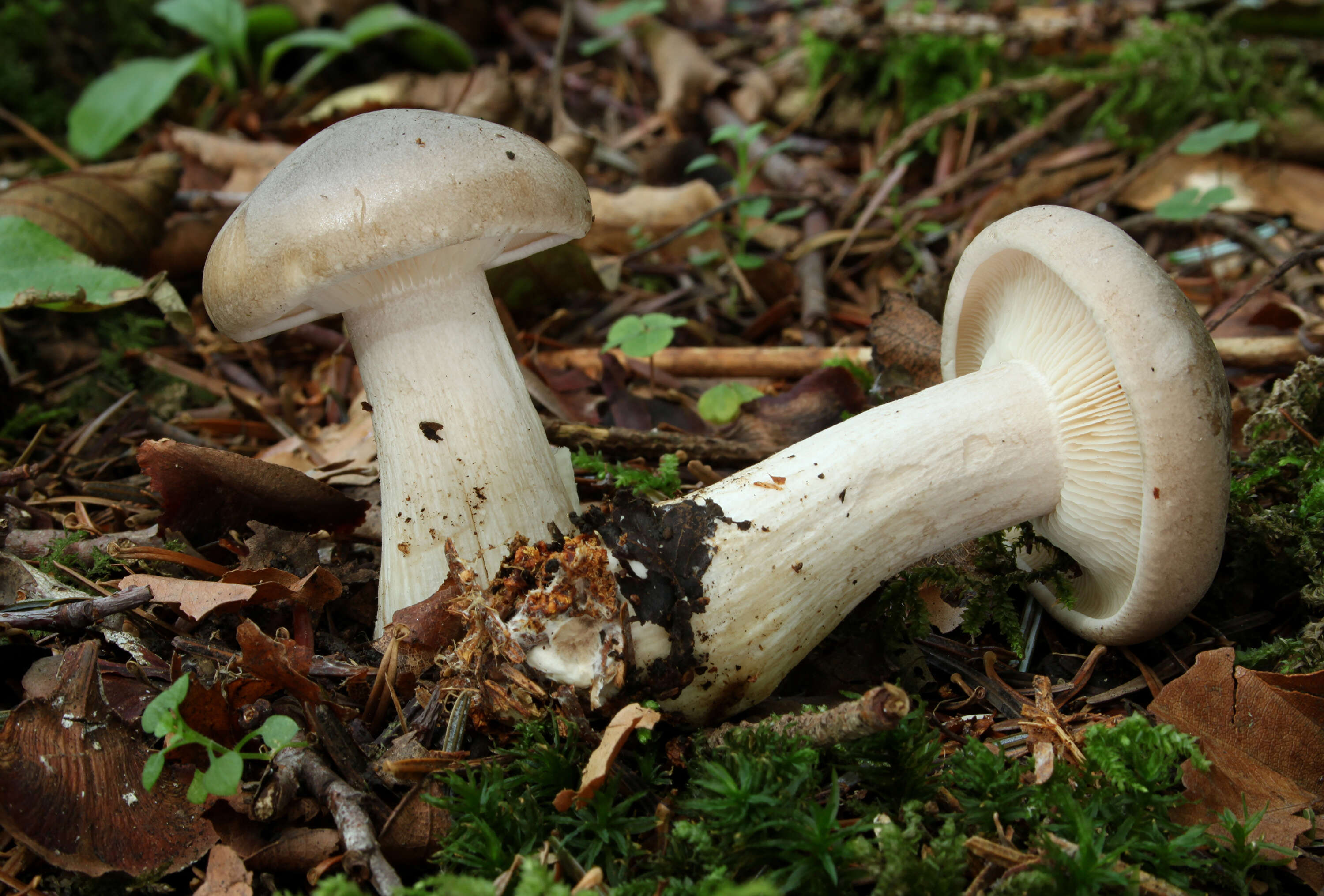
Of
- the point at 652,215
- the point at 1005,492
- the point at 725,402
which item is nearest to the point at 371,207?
the point at 725,402

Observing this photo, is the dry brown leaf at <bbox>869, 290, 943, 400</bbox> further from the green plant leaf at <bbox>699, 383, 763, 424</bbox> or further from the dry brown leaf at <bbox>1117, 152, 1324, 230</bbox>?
the dry brown leaf at <bbox>1117, 152, 1324, 230</bbox>

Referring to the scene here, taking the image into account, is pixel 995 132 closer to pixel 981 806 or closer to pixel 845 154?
pixel 845 154

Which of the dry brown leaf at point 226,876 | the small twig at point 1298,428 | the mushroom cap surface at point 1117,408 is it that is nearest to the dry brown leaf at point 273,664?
the dry brown leaf at point 226,876

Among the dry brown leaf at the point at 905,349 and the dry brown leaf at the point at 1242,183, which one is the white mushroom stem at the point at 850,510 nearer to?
the dry brown leaf at the point at 905,349

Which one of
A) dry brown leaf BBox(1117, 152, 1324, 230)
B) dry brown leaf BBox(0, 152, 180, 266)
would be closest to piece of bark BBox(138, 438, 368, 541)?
dry brown leaf BBox(0, 152, 180, 266)

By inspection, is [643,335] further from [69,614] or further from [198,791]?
[198,791]

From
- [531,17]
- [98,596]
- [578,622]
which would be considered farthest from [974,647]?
[531,17]
